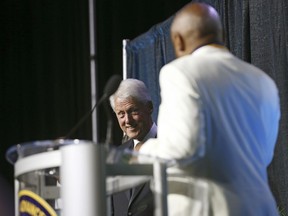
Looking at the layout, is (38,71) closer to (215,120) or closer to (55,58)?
(55,58)

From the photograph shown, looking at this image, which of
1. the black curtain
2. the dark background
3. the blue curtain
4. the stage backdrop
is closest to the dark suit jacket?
the stage backdrop

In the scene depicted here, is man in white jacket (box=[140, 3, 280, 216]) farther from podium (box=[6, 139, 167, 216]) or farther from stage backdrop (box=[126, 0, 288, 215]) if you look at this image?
stage backdrop (box=[126, 0, 288, 215])

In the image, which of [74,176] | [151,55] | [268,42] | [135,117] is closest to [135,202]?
[135,117]

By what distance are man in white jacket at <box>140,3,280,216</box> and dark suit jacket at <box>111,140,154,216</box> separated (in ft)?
3.45

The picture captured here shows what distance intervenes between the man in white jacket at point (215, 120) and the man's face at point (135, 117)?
1.53 metres

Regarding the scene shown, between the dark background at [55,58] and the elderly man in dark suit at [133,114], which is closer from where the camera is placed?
the elderly man in dark suit at [133,114]

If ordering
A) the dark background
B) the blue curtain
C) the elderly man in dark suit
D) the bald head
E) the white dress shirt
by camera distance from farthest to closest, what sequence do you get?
the dark background → the blue curtain → the elderly man in dark suit → the bald head → the white dress shirt

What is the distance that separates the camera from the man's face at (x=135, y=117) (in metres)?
3.64


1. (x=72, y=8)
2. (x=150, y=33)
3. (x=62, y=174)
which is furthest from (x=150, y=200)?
(x=72, y=8)

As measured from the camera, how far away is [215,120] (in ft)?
6.46

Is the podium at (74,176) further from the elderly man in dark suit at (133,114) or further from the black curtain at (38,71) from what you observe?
the black curtain at (38,71)

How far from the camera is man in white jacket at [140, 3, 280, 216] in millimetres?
1915

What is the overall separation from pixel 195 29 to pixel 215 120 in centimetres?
30

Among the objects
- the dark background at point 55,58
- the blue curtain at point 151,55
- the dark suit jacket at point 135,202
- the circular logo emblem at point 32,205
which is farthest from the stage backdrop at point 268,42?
the circular logo emblem at point 32,205
